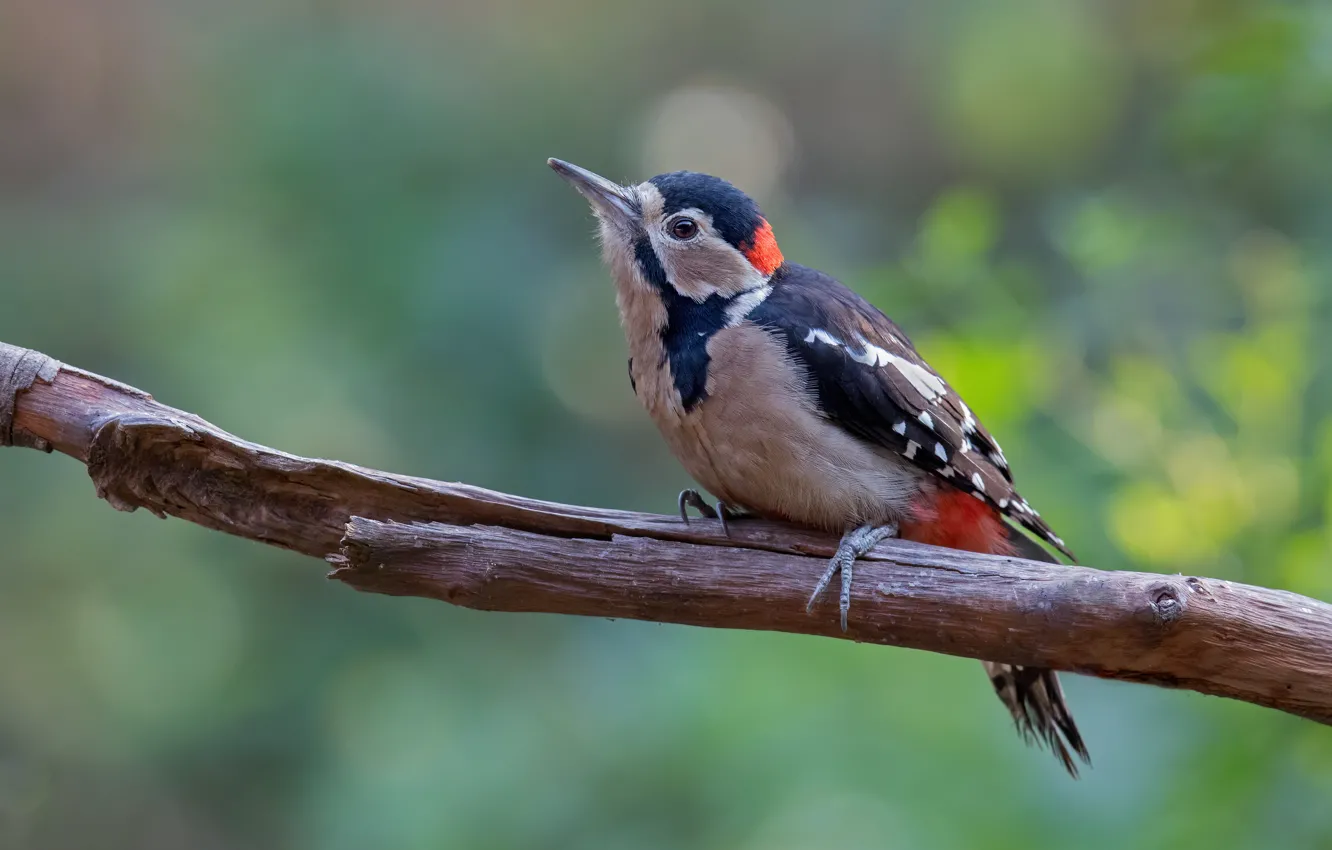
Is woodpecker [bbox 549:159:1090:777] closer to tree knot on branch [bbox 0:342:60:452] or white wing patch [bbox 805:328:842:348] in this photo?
white wing patch [bbox 805:328:842:348]

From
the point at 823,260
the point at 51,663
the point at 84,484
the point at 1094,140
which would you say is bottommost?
the point at 51,663

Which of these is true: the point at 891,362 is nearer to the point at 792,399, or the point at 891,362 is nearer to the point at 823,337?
the point at 823,337

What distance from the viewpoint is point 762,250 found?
3020mm

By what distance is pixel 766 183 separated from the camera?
5414 mm

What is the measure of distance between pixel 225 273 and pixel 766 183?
2333mm

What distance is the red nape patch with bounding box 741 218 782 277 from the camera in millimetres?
2990

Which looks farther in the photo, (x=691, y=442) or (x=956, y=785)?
(x=956, y=785)

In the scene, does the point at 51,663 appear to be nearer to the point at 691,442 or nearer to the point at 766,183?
the point at 691,442

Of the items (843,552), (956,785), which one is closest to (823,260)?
(956,785)

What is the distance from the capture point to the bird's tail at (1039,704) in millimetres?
2902

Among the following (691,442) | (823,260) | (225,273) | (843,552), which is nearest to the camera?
(843,552)

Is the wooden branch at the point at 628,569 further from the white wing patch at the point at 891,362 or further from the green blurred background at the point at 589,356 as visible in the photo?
the green blurred background at the point at 589,356

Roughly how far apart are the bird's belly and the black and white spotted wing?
48 mm

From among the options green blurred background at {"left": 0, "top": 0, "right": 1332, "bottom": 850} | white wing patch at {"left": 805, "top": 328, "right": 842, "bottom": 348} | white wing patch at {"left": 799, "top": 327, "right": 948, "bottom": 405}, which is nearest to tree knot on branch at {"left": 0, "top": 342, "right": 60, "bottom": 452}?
white wing patch at {"left": 799, "top": 327, "right": 948, "bottom": 405}
